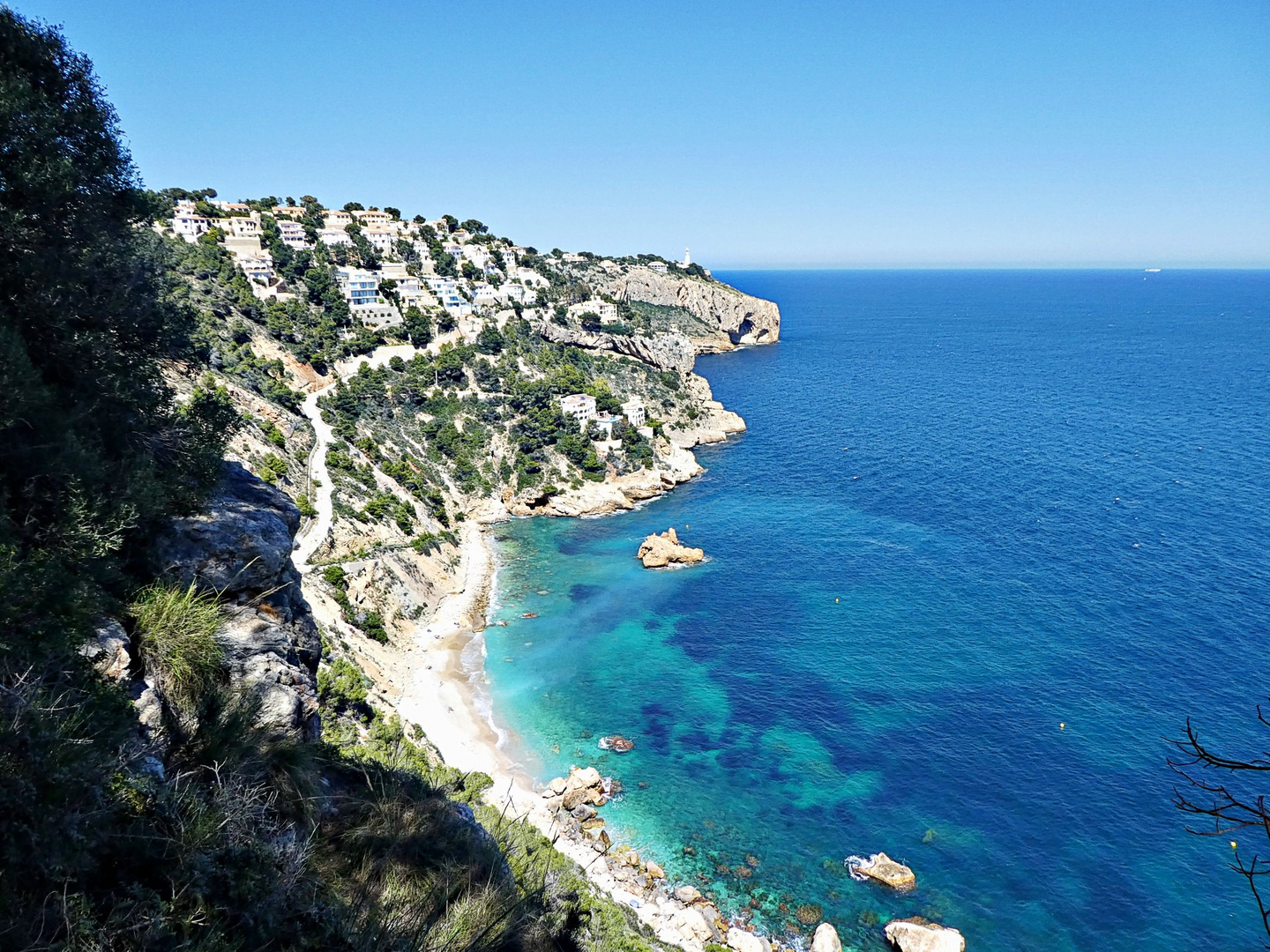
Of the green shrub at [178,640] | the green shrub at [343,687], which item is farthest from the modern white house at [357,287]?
the green shrub at [178,640]

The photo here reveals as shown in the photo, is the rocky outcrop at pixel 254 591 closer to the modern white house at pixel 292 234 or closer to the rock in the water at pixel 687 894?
the rock in the water at pixel 687 894

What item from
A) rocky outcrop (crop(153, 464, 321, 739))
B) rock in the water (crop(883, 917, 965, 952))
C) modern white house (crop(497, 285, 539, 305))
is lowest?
rock in the water (crop(883, 917, 965, 952))

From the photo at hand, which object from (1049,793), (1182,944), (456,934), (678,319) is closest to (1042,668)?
(1049,793)

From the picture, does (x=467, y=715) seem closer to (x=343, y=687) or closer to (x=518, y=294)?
(x=343, y=687)

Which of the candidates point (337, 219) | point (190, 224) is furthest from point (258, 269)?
point (337, 219)

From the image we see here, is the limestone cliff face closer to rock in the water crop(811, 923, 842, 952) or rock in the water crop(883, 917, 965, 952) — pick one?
rock in the water crop(811, 923, 842, 952)

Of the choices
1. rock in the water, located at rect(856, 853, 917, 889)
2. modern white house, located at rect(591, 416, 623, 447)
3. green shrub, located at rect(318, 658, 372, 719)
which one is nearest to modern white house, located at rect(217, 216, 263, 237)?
modern white house, located at rect(591, 416, 623, 447)

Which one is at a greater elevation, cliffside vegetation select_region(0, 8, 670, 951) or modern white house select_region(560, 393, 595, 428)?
cliffside vegetation select_region(0, 8, 670, 951)
